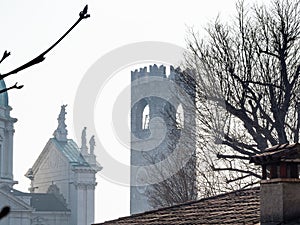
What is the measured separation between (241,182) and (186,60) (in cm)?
354

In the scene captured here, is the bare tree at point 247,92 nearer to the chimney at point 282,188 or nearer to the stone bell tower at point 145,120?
the chimney at point 282,188

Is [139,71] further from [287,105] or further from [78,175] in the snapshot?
[287,105]

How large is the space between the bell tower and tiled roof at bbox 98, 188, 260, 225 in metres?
52.3

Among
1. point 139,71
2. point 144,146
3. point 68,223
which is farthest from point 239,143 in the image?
point 139,71

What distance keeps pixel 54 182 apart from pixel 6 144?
37.9ft

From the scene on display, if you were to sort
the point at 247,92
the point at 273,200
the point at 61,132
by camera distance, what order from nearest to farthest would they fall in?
1. the point at 273,200
2. the point at 247,92
3. the point at 61,132

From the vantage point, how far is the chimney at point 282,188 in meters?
10.7

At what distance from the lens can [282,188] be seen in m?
10.6

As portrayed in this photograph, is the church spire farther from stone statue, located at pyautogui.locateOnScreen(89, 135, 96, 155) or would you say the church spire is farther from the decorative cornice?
the decorative cornice

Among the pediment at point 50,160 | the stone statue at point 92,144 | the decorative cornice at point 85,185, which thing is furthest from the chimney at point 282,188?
the stone statue at point 92,144

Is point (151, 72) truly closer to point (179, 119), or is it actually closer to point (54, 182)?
point (54, 182)

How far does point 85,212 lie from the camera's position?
75312 millimetres

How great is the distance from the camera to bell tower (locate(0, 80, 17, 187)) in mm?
67750

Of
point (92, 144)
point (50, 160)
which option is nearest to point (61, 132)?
point (50, 160)
